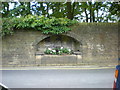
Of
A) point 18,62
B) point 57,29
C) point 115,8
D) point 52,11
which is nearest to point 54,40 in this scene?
point 57,29

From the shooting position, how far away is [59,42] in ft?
35.9

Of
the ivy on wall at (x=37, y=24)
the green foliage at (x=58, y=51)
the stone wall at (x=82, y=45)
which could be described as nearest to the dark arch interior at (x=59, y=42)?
the green foliage at (x=58, y=51)

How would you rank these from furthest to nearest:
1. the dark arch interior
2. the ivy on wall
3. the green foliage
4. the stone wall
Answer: the dark arch interior < the green foliage < the stone wall < the ivy on wall

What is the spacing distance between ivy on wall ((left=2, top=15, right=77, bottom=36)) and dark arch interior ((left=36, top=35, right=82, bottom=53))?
1.13 m

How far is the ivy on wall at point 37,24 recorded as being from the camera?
9.23 metres

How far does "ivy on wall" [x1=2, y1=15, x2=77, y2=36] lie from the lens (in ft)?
30.3

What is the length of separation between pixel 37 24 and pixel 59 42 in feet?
7.53

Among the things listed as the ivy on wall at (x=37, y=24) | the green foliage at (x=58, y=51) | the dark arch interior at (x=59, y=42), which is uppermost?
the ivy on wall at (x=37, y=24)

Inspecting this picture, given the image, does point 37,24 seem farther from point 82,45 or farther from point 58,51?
point 82,45

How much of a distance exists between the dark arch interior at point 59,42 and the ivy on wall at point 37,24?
3.69 ft

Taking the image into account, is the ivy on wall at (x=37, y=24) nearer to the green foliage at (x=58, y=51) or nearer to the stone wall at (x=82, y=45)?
the stone wall at (x=82, y=45)

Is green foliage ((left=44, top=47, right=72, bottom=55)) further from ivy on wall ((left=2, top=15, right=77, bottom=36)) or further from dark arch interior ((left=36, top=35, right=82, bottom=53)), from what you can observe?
ivy on wall ((left=2, top=15, right=77, bottom=36))

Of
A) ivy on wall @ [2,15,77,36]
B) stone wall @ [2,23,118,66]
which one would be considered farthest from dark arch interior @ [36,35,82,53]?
ivy on wall @ [2,15,77,36]

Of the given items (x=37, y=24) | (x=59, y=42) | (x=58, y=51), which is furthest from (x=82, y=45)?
(x=37, y=24)
